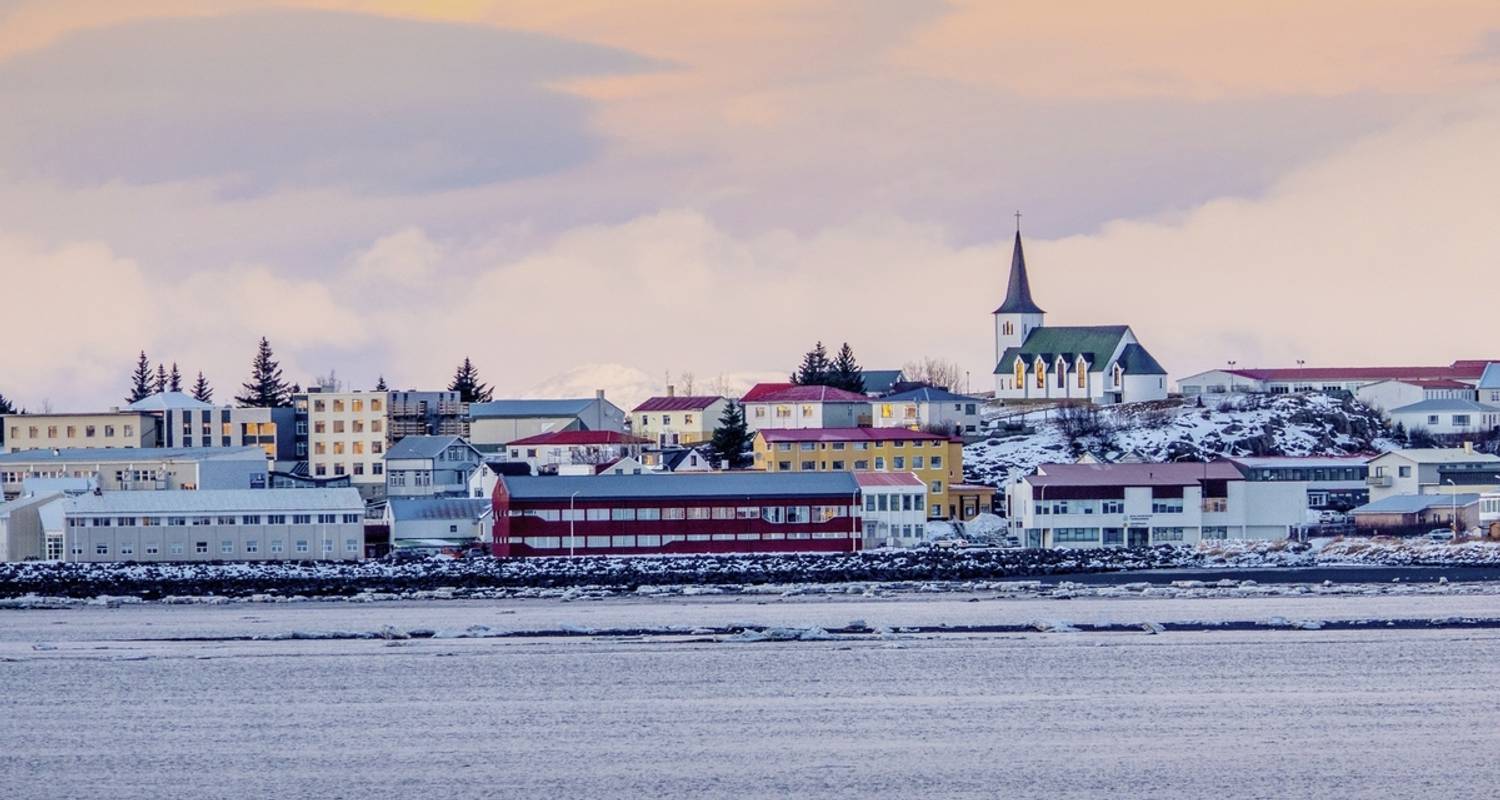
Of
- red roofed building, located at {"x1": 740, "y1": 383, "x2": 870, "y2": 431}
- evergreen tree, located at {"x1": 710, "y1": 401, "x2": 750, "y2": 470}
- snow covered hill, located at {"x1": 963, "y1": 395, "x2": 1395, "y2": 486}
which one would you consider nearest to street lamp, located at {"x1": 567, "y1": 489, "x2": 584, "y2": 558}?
evergreen tree, located at {"x1": 710, "y1": 401, "x2": 750, "y2": 470}

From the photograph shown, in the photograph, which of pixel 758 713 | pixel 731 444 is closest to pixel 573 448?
pixel 731 444

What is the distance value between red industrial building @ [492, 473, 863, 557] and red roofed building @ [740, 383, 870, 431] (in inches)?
1185

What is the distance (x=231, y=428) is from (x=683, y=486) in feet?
129

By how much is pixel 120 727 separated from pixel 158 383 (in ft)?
378

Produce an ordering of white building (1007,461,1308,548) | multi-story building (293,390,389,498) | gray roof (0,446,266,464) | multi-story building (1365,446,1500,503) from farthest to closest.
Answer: multi-story building (293,390,389,498) < gray roof (0,446,266,464) < multi-story building (1365,446,1500,503) < white building (1007,461,1308,548)

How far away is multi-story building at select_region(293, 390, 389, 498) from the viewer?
99.9 m

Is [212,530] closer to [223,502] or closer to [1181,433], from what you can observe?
[223,502]

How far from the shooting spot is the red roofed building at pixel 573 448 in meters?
94.1

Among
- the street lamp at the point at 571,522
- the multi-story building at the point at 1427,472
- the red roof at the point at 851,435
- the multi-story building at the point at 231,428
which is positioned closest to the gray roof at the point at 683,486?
the street lamp at the point at 571,522

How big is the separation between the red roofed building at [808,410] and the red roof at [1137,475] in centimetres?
2701

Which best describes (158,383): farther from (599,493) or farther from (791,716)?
(791,716)

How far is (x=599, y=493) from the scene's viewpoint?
70688 mm

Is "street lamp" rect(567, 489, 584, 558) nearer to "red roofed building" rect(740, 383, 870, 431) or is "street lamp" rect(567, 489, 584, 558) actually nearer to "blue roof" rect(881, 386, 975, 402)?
"red roofed building" rect(740, 383, 870, 431)

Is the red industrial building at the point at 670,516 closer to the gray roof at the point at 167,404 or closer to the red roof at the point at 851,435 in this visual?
the red roof at the point at 851,435
